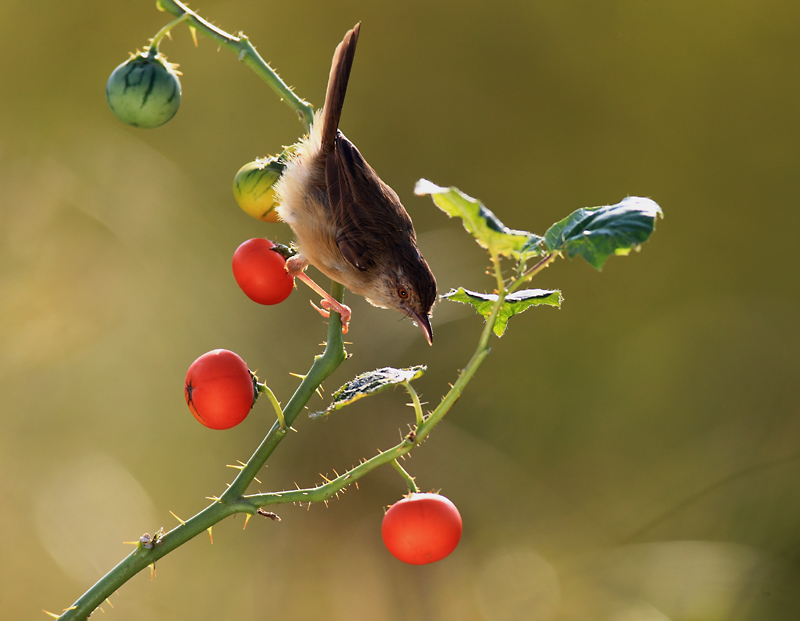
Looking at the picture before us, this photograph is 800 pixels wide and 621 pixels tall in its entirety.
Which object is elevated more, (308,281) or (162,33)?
(162,33)

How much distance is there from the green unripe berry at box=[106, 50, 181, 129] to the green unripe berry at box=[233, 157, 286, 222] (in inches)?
11.4

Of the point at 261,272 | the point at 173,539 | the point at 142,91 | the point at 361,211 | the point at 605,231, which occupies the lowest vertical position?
the point at 173,539

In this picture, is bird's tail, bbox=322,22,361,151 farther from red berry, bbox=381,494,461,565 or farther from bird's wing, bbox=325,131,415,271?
red berry, bbox=381,494,461,565

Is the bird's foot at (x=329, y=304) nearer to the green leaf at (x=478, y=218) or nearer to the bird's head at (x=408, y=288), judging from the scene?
the bird's head at (x=408, y=288)

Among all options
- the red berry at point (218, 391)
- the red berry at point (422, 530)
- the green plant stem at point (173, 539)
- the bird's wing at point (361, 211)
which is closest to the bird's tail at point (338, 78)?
the bird's wing at point (361, 211)

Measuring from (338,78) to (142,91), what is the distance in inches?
25.9

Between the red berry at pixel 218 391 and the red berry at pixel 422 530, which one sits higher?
the red berry at pixel 218 391

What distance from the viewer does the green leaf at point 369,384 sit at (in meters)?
1.25

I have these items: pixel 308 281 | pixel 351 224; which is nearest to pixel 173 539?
pixel 308 281

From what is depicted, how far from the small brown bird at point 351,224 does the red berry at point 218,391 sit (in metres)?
0.73

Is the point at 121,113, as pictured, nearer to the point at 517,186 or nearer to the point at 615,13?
the point at 517,186

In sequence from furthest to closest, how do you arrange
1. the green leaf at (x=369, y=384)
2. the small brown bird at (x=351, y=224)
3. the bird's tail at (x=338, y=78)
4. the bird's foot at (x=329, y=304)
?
1. the small brown bird at (x=351, y=224)
2. the bird's tail at (x=338, y=78)
3. the bird's foot at (x=329, y=304)
4. the green leaf at (x=369, y=384)

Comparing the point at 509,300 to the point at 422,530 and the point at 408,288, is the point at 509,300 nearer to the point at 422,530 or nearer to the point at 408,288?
the point at 422,530

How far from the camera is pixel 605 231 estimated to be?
1.19 m
